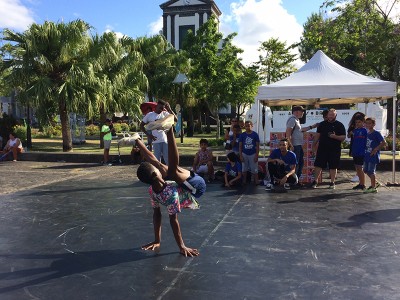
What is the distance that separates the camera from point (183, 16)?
47.1m

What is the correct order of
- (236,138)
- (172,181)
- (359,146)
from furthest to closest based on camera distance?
(236,138) < (359,146) < (172,181)

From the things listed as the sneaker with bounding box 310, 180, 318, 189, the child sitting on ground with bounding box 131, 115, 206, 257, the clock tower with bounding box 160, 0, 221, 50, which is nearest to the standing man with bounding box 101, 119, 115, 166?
the sneaker with bounding box 310, 180, 318, 189

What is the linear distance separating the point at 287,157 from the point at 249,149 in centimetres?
94

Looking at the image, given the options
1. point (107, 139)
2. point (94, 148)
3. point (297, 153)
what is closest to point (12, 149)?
point (94, 148)

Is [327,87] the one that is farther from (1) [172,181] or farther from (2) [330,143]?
(1) [172,181]

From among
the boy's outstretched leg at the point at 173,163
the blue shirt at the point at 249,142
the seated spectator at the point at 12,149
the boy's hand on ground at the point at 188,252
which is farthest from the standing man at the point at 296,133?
the seated spectator at the point at 12,149

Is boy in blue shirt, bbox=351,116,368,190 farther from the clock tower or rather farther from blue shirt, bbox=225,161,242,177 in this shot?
the clock tower

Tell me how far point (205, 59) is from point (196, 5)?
28672 millimetres

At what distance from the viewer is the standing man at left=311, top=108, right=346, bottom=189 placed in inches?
334

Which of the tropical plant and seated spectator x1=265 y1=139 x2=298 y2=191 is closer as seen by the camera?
seated spectator x1=265 y1=139 x2=298 y2=191

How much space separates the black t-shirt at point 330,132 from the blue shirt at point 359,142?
0.93 feet

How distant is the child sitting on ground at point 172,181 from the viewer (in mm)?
3945

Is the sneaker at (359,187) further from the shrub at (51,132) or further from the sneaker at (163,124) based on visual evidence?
the shrub at (51,132)

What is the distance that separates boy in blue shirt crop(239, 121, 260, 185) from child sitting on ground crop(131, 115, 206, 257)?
4.85 meters
